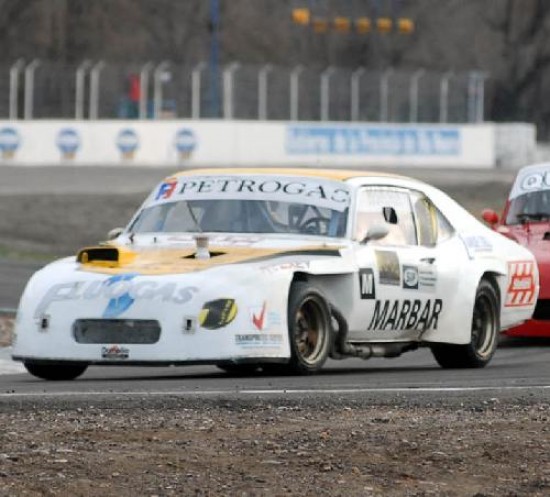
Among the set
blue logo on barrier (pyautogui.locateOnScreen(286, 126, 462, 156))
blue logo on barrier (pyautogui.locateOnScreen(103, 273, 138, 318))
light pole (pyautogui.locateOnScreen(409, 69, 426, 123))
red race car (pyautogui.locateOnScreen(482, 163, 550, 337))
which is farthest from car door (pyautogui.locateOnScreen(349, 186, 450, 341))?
light pole (pyautogui.locateOnScreen(409, 69, 426, 123))

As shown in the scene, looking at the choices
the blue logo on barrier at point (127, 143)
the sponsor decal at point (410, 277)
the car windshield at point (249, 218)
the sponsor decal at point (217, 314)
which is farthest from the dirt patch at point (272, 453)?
the blue logo on barrier at point (127, 143)

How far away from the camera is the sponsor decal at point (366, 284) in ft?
41.7

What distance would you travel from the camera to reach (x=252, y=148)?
5706cm

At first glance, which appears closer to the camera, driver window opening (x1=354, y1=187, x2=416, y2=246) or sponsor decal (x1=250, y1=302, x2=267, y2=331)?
sponsor decal (x1=250, y1=302, x2=267, y2=331)

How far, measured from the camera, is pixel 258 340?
1178 cm

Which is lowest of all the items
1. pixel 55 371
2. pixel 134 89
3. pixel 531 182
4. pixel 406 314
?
pixel 55 371

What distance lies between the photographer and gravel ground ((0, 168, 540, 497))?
710 cm

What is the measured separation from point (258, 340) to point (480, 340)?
2.64 m

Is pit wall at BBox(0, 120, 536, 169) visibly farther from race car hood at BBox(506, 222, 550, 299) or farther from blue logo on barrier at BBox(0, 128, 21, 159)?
race car hood at BBox(506, 222, 550, 299)

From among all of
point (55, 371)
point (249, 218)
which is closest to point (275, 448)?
point (55, 371)

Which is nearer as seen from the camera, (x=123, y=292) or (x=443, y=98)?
(x=123, y=292)

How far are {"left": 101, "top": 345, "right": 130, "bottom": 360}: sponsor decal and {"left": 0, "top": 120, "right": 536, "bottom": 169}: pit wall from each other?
125 ft

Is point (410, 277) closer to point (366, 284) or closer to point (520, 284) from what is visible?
point (366, 284)

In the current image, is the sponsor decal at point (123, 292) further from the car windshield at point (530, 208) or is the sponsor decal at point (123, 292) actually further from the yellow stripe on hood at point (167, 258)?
the car windshield at point (530, 208)
